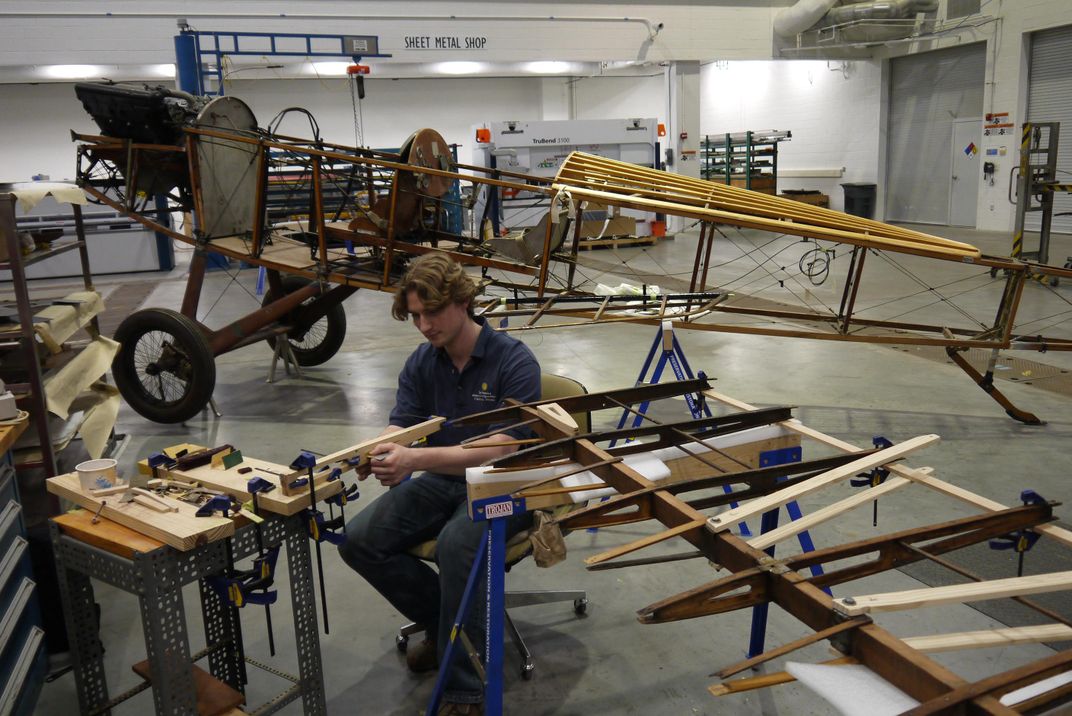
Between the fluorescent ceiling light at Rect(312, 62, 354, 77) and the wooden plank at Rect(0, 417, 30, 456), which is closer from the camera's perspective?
the wooden plank at Rect(0, 417, 30, 456)

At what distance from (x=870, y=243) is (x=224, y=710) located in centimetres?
391

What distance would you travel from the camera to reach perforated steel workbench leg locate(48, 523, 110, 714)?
238 centimetres

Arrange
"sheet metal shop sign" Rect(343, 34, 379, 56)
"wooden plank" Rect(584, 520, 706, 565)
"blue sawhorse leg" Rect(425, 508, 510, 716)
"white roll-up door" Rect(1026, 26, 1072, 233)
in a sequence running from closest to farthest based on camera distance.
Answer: "wooden plank" Rect(584, 520, 706, 565)
"blue sawhorse leg" Rect(425, 508, 510, 716)
"sheet metal shop sign" Rect(343, 34, 379, 56)
"white roll-up door" Rect(1026, 26, 1072, 233)

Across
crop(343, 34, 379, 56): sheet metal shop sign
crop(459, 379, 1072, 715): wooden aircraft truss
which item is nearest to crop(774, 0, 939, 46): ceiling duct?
crop(343, 34, 379, 56): sheet metal shop sign

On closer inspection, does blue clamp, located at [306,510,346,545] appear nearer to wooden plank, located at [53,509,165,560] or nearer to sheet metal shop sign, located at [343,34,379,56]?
wooden plank, located at [53,509,165,560]

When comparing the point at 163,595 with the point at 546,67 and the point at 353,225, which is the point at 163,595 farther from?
the point at 546,67

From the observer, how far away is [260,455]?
5148mm

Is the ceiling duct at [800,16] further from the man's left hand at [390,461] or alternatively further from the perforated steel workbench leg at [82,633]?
the perforated steel workbench leg at [82,633]

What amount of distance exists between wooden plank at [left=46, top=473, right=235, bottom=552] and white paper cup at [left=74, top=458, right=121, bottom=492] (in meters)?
0.05

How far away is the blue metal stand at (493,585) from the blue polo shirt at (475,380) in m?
0.57

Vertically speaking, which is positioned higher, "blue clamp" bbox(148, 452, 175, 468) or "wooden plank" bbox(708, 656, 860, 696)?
"blue clamp" bbox(148, 452, 175, 468)

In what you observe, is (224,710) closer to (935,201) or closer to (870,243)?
(870,243)

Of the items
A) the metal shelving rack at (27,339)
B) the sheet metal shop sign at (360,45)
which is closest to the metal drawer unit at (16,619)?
the metal shelving rack at (27,339)

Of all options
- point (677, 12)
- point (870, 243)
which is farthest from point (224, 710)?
point (677, 12)
